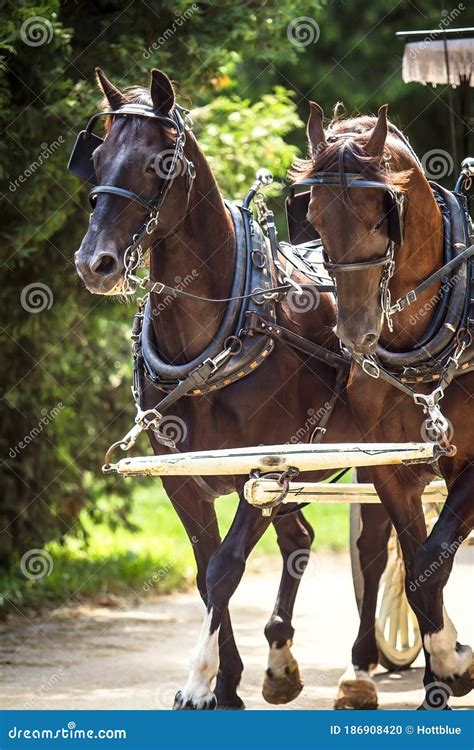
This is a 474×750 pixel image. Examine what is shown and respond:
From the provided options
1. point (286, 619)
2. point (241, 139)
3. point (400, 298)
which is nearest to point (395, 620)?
point (286, 619)

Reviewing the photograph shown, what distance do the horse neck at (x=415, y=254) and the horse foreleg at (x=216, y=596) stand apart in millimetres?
877

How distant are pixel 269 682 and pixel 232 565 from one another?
1327 millimetres

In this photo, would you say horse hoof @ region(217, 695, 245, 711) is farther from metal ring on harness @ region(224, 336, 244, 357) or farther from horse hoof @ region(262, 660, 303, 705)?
→ metal ring on harness @ region(224, 336, 244, 357)

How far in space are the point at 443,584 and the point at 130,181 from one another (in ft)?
6.11

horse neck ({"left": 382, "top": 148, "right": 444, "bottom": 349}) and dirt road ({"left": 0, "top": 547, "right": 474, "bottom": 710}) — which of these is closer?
horse neck ({"left": 382, "top": 148, "right": 444, "bottom": 349})

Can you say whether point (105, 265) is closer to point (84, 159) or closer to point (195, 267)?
point (195, 267)

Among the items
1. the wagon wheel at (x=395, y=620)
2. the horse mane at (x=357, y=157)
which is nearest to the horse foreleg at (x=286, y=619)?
the wagon wheel at (x=395, y=620)

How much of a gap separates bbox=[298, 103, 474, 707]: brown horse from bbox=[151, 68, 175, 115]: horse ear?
0.63 m

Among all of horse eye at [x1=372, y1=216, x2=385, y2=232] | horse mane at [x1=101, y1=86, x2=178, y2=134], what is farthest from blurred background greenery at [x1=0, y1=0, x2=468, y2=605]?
horse eye at [x1=372, y1=216, x2=385, y2=232]

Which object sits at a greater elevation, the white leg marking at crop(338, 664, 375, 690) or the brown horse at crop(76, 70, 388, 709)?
the brown horse at crop(76, 70, 388, 709)

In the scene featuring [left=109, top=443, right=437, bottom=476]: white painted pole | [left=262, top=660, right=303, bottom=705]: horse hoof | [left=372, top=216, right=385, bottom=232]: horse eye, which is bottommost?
[left=262, top=660, right=303, bottom=705]: horse hoof

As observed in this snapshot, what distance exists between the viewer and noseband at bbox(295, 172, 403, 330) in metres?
4.20

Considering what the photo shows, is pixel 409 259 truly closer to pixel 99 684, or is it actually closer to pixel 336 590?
pixel 99 684

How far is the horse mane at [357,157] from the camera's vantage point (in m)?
4.25
